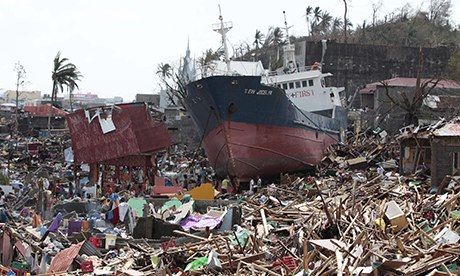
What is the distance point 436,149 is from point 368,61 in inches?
1194

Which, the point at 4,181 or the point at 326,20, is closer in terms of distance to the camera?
the point at 4,181

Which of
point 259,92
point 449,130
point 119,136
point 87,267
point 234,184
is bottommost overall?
point 234,184

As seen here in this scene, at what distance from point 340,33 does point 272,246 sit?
53.6 m

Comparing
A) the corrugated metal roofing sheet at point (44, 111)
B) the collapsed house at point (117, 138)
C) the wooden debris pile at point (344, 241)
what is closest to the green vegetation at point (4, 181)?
the collapsed house at point (117, 138)

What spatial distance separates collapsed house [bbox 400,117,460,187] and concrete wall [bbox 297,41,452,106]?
2607cm

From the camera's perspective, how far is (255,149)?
24.7m

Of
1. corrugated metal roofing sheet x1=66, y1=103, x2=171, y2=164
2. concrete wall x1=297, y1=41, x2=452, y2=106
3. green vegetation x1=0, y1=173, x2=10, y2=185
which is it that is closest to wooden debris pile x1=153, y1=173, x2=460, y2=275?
corrugated metal roofing sheet x1=66, y1=103, x2=171, y2=164

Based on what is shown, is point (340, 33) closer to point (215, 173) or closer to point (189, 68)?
point (189, 68)

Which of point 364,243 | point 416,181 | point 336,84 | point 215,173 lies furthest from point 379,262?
point 336,84

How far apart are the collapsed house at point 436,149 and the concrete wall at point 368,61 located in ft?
85.5

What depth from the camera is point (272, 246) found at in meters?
11.6

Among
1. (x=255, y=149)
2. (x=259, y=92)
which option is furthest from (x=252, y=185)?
(x=259, y=92)

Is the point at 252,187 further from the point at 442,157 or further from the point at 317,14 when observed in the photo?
the point at 317,14

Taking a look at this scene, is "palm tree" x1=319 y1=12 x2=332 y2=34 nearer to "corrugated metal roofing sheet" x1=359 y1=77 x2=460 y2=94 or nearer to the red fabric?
"corrugated metal roofing sheet" x1=359 y1=77 x2=460 y2=94
